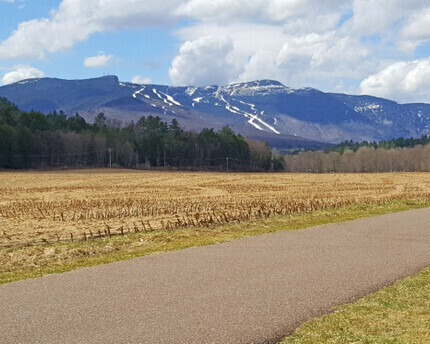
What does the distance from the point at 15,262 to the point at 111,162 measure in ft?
423

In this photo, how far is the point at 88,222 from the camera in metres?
27.1

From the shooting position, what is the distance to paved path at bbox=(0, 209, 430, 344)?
923 cm

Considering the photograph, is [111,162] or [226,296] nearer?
[226,296]

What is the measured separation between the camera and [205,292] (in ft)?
38.8

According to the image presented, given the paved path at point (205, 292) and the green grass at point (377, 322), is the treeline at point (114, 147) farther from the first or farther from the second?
the green grass at point (377, 322)

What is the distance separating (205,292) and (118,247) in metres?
8.02

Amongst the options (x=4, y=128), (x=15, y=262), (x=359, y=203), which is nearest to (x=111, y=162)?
(x=4, y=128)

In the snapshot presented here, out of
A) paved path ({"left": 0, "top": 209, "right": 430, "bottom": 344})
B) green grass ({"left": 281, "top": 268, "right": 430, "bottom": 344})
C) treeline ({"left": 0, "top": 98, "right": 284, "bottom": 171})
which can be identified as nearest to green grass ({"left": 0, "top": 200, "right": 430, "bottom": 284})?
paved path ({"left": 0, "top": 209, "right": 430, "bottom": 344})

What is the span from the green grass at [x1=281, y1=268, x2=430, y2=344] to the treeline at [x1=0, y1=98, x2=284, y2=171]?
110 m

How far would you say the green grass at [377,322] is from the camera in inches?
354

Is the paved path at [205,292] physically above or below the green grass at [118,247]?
above

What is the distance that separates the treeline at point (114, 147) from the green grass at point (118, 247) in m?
97.1

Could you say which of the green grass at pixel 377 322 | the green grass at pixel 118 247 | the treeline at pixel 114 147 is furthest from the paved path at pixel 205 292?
the treeline at pixel 114 147

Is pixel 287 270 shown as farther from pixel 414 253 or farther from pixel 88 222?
pixel 88 222
